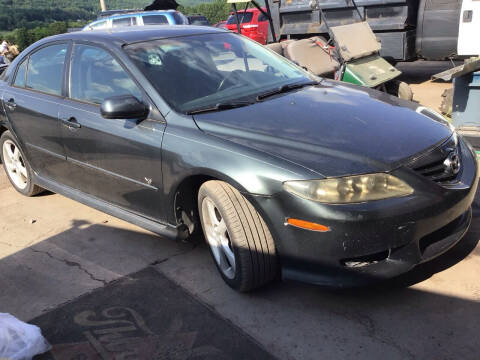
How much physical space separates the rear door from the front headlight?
2393 millimetres

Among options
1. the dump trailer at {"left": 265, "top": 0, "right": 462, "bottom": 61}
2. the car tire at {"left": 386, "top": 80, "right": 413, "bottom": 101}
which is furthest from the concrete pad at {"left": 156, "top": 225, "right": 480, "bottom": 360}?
the dump trailer at {"left": 265, "top": 0, "right": 462, "bottom": 61}

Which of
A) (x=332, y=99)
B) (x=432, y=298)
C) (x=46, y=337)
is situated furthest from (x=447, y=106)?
(x=46, y=337)

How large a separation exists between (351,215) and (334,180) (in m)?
0.20

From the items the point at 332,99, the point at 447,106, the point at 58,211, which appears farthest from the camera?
the point at 447,106

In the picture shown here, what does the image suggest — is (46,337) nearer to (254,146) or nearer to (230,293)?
(230,293)

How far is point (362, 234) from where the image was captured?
8.05ft

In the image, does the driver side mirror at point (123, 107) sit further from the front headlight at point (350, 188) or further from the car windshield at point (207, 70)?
the front headlight at point (350, 188)

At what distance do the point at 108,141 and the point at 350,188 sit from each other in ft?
6.07

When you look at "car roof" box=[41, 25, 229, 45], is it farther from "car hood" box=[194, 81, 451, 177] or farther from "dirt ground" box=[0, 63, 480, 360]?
"dirt ground" box=[0, 63, 480, 360]

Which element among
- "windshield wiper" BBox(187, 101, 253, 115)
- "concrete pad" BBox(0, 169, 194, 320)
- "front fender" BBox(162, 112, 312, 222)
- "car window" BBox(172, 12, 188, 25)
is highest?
"car window" BBox(172, 12, 188, 25)

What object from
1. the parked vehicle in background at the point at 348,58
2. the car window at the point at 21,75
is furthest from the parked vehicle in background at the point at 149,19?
the car window at the point at 21,75

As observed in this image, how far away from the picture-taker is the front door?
3.23 meters

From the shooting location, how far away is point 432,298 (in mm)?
2748

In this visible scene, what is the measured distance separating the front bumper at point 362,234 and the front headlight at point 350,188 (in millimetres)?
32
